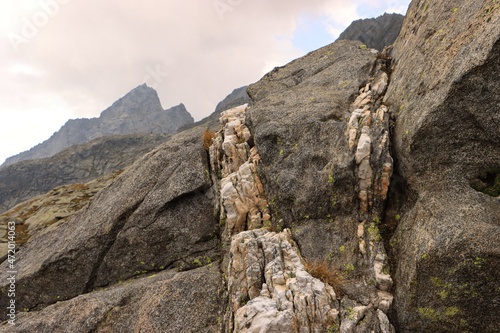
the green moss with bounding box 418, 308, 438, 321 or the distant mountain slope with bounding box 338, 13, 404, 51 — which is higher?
the distant mountain slope with bounding box 338, 13, 404, 51

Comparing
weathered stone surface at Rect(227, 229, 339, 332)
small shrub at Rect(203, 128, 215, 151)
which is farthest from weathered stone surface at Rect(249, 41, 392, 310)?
small shrub at Rect(203, 128, 215, 151)

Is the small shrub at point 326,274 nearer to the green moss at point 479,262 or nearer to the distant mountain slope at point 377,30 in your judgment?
the green moss at point 479,262

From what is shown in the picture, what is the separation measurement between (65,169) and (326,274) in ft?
712

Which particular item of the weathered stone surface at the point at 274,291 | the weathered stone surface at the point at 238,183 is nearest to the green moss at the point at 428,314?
the weathered stone surface at the point at 274,291

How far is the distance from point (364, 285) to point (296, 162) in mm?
6764

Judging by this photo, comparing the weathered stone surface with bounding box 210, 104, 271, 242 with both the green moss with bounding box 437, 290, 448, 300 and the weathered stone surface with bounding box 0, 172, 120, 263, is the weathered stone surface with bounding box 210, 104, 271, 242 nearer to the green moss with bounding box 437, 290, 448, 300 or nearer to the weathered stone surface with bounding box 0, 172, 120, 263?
the green moss with bounding box 437, 290, 448, 300

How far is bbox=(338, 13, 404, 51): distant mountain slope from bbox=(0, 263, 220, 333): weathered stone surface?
554 feet

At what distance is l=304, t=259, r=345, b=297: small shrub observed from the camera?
9883 mm

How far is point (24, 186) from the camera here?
172m

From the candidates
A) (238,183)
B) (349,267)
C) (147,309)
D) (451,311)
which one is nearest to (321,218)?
(349,267)

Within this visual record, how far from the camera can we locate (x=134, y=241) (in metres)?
15.4

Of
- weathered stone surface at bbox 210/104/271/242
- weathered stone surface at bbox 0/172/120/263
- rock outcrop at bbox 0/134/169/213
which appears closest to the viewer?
weathered stone surface at bbox 210/104/271/242

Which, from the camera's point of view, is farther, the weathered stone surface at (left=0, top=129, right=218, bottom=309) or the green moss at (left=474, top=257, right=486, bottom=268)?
the weathered stone surface at (left=0, top=129, right=218, bottom=309)

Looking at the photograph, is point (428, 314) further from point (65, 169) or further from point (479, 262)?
point (65, 169)
